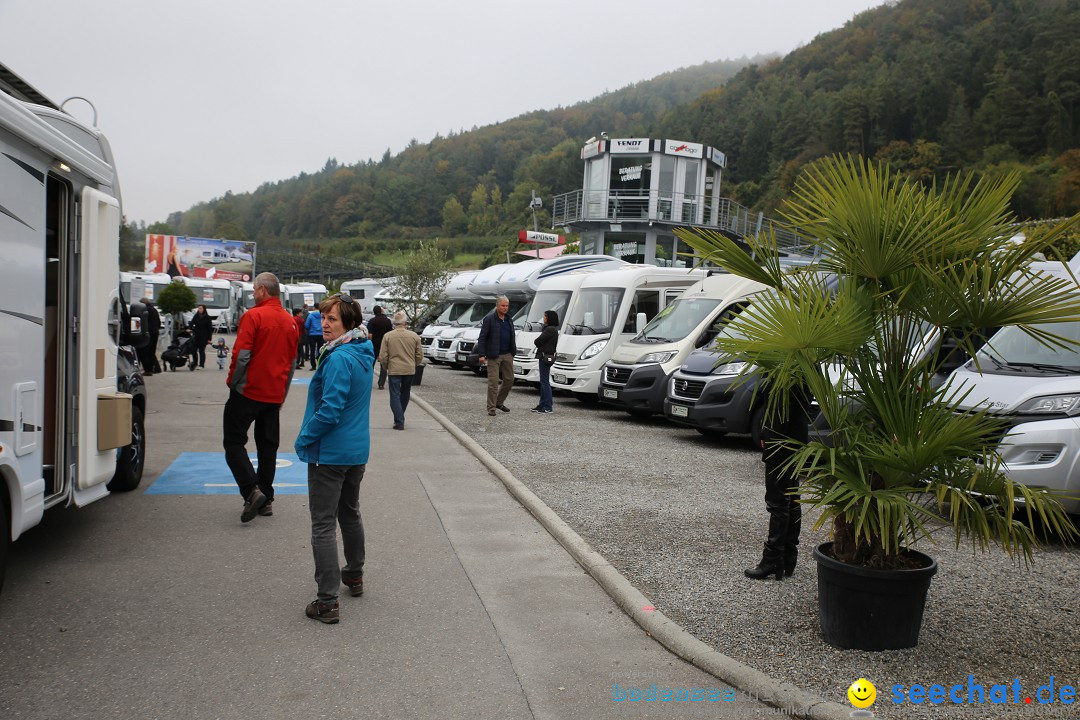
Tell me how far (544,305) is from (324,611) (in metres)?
15.4

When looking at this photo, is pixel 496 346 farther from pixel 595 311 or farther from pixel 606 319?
pixel 595 311

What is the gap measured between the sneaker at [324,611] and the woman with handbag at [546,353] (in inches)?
398

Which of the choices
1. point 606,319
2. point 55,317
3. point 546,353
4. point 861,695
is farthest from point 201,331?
point 861,695

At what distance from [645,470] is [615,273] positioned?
840 centimetres

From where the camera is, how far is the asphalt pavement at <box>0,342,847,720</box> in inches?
157

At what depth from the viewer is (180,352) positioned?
2345cm

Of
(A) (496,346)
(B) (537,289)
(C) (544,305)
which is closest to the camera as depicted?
(A) (496,346)

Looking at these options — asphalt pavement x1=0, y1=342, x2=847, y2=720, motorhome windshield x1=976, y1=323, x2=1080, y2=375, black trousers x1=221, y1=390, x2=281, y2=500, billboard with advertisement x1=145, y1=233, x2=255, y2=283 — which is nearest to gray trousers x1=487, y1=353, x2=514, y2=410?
asphalt pavement x1=0, y1=342, x2=847, y2=720

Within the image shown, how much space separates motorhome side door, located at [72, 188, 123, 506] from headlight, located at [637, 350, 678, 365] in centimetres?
901

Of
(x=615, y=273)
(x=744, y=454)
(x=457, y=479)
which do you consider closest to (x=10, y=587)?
(x=457, y=479)

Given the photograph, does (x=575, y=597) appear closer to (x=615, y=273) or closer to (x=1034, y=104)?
(x=615, y=273)

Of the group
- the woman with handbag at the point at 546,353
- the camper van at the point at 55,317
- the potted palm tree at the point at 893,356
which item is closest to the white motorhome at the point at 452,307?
the woman with handbag at the point at 546,353

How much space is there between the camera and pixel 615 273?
58.4 feet

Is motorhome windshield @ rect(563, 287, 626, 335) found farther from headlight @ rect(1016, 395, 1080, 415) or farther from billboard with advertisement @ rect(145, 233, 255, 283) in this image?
billboard with advertisement @ rect(145, 233, 255, 283)
